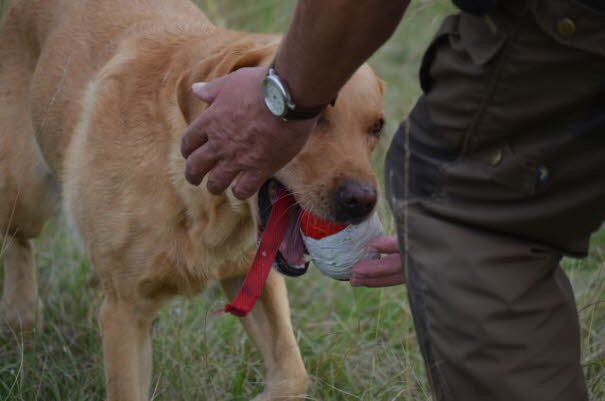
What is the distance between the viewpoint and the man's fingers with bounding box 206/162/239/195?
2090mm

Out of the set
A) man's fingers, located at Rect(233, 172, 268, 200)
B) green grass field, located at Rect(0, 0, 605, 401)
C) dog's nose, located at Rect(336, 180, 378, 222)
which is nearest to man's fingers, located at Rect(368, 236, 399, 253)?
dog's nose, located at Rect(336, 180, 378, 222)

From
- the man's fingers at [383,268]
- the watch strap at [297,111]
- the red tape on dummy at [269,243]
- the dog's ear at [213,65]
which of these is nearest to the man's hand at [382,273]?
the man's fingers at [383,268]

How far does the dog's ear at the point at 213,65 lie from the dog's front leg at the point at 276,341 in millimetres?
856

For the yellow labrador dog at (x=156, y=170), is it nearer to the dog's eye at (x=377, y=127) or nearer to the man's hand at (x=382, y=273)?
the dog's eye at (x=377, y=127)

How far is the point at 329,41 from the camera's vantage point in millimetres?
1642

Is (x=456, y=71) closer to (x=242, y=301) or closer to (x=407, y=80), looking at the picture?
(x=242, y=301)

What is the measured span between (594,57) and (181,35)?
7.41ft

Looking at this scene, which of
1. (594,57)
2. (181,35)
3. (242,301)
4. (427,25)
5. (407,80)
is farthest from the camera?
(427,25)

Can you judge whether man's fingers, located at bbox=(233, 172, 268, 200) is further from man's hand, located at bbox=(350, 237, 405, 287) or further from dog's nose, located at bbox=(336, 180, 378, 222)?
dog's nose, located at bbox=(336, 180, 378, 222)

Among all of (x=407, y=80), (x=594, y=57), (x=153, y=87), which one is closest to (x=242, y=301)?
(x=153, y=87)

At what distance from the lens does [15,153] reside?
13.3 ft

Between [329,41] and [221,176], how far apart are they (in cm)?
58

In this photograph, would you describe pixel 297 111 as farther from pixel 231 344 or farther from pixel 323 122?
pixel 231 344

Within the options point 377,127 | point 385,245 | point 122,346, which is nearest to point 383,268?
point 385,245
